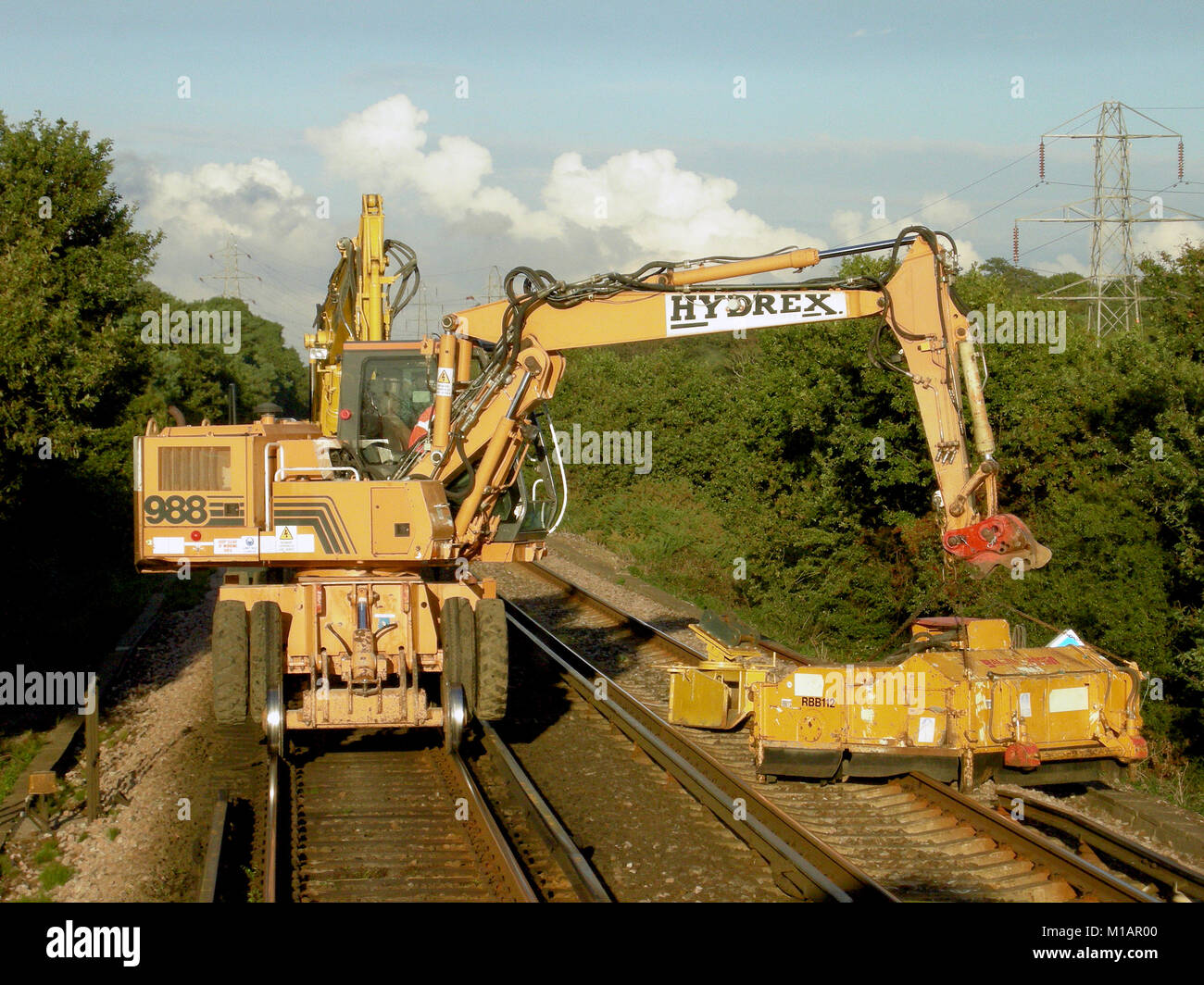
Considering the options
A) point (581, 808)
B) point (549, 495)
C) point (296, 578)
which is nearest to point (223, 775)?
point (296, 578)

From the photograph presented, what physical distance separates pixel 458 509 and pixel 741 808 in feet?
14.0

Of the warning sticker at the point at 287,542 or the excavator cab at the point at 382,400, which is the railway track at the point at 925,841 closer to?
the excavator cab at the point at 382,400

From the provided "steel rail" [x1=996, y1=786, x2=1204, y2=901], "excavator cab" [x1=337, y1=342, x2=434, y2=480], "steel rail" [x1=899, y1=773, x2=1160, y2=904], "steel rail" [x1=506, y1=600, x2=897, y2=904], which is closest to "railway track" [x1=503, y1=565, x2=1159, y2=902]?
"steel rail" [x1=899, y1=773, x2=1160, y2=904]

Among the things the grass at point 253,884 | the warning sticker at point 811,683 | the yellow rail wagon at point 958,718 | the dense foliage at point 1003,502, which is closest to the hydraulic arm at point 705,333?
the yellow rail wagon at point 958,718

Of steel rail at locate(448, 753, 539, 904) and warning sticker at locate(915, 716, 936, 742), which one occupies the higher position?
warning sticker at locate(915, 716, 936, 742)

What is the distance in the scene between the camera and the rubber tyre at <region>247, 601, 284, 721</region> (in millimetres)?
10289

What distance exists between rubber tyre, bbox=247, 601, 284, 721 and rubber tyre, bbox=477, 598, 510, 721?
1817 mm

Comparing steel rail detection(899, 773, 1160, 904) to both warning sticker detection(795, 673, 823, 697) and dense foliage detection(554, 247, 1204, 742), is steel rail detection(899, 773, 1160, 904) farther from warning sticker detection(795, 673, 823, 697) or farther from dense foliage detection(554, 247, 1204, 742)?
dense foliage detection(554, 247, 1204, 742)

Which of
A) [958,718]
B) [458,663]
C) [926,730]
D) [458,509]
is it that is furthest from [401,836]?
[958,718]

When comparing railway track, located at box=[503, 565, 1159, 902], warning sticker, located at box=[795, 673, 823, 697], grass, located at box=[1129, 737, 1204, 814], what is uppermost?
warning sticker, located at box=[795, 673, 823, 697]

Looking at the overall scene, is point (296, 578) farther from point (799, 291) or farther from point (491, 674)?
point (799, 291)

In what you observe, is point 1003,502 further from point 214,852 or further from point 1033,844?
point 214,852

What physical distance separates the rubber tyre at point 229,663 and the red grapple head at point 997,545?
6.21 m

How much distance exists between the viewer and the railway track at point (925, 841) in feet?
25.8
